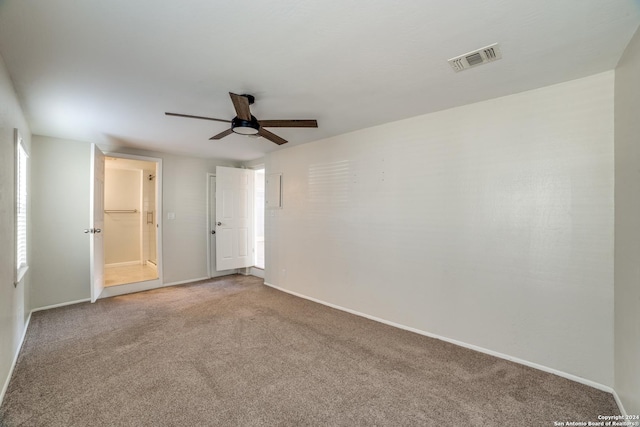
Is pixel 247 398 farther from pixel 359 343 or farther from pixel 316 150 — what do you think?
pixel 316 150

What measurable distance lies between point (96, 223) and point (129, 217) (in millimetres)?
3313

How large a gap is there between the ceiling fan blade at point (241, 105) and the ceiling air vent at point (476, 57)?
1.51m

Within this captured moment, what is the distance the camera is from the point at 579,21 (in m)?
1.55

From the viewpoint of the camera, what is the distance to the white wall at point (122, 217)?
637 cm

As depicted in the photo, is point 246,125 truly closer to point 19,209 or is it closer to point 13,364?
point 19,209

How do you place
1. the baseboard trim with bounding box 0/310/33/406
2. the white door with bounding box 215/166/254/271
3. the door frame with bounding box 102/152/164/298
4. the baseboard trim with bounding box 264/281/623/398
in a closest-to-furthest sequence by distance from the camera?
1. the baseboard trim with bounding box 0/310/33/406
2. the baseboard trim with bounding box 264/281/623/398
3. the door frame with bounding box 102/152/164/298
4. the white door with bounding box 215/166/254/271

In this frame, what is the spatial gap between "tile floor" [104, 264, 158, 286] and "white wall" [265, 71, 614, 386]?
376cm

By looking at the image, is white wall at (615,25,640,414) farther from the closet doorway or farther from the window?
the closet doorway

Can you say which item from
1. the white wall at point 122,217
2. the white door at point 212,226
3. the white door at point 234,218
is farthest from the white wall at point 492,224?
the white wall at point 122,217

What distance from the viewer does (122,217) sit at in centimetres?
657

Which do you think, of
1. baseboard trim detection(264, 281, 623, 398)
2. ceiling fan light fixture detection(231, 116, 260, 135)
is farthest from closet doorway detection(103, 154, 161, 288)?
baseboard trim detection(264, 281, 623, 398)

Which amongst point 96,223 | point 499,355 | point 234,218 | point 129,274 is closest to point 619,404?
point 499,355

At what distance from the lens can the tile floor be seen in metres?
5.01

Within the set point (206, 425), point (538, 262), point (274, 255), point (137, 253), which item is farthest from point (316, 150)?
point (137, 253)
